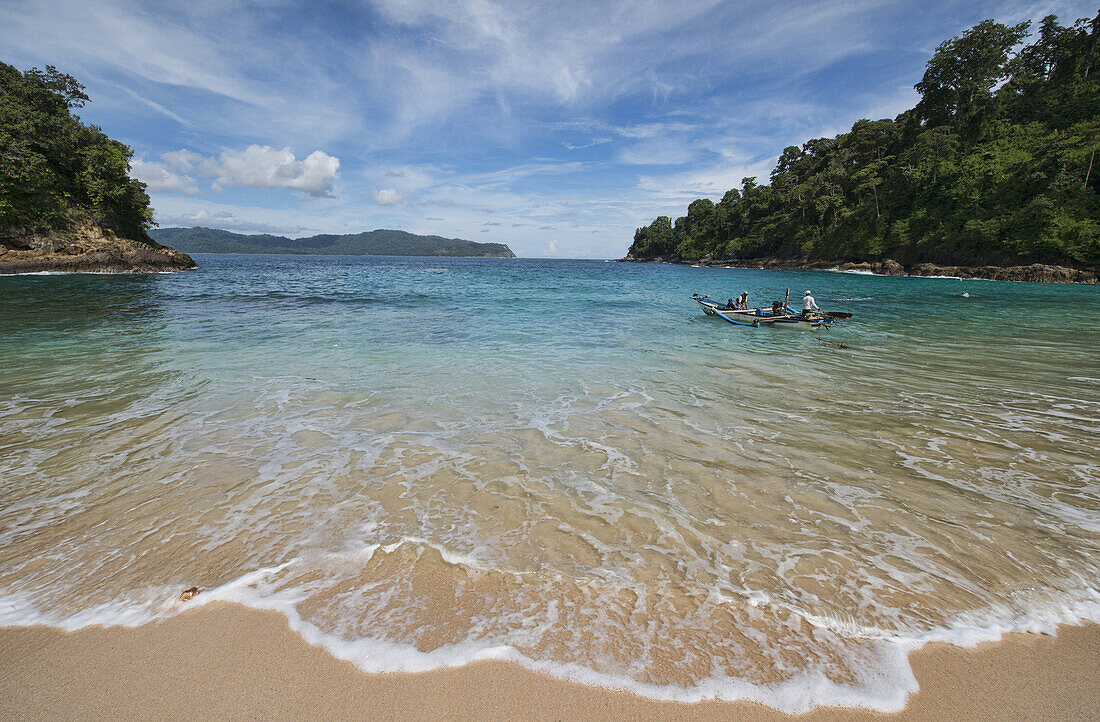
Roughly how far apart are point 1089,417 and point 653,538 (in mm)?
9784

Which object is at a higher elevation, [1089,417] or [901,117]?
[901,117]

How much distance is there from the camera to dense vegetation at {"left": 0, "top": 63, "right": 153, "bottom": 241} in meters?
37.7

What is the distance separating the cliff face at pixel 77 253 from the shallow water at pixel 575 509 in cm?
4266

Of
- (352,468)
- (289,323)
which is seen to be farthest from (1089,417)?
(289,323)

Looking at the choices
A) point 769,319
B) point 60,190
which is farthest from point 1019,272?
point 60,190

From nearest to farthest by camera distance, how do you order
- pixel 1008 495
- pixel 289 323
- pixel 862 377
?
pixel 1008 495
pixel 862 377
pixel 289 323

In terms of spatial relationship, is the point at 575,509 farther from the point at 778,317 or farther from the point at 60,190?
the point at 60,190

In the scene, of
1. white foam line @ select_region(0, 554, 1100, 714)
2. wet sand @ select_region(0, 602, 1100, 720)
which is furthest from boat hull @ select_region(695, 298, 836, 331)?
wet sand @ select_region(0, 602, 1100, 720)

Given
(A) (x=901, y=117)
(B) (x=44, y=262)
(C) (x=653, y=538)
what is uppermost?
(A) (x=901, y=117)

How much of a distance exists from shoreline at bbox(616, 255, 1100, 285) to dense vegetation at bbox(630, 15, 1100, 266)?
68.8 inches

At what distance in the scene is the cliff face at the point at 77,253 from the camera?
3766 centimetres

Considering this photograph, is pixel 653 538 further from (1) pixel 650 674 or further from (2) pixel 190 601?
(2) pixel 190 601

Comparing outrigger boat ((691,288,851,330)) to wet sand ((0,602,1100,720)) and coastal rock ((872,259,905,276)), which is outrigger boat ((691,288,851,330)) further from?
coastal rock ((872,259,905,276))

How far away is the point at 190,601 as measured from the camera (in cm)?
321
